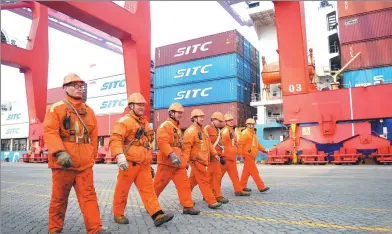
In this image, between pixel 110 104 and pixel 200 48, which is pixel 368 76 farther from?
pixel 110 104

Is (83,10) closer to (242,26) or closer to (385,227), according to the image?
(385,227)

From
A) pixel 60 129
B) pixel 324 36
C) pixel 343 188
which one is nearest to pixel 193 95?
pixel 324 36

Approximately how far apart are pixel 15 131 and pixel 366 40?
4686 cm

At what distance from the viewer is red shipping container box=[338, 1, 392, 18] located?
868 inches

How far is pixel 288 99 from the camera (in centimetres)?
1752

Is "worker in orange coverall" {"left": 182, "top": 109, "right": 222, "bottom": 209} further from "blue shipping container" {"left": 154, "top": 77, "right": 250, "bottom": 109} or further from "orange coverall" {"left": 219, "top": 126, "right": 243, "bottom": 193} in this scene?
"blue shipping container" {"left": 154, "top": 77, "right": 250, "bottom": 109}

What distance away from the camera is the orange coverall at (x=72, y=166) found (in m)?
3.33

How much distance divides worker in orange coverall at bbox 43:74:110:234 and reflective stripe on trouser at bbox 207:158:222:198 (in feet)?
9.33

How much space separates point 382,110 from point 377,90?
1.10m

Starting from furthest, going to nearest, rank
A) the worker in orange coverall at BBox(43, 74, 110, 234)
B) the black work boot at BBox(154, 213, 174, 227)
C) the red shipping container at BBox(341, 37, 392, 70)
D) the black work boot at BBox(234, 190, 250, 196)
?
the red shipping container at BBox(341, 37, 392, 70) < the black work boot at BBox(234, 190, 250, 196) < the black work boot at BBox(154, 213, 174, 227) < the worker in orange coverall at BBox(43, 74, 110, 234)

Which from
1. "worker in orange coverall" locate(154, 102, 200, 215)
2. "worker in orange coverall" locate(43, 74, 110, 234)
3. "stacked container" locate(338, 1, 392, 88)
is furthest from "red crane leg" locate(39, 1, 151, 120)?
"stacked container" locate(338, 1, 392, 88)

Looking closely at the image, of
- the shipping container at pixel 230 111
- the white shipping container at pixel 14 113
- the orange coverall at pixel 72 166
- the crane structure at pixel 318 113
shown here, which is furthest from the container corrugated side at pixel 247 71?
the white shipping container at pixel 14 113

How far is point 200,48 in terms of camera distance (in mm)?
27516

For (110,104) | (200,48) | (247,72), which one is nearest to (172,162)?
(200,48)
